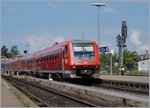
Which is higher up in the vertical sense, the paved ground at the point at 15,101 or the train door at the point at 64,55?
the train door at the point at 64,55

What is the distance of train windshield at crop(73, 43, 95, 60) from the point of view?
2985cm

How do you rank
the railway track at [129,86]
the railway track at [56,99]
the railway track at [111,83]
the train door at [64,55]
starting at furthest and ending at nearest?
the train door at [64,55]
the railway track at [111,83]
the railway track at [129,86]
the railway track at [56,99]

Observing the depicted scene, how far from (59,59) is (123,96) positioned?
16.0m

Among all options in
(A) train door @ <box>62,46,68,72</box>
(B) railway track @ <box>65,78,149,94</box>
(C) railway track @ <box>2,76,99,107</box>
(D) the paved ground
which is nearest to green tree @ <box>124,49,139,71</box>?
(B) railway track @ <box>65,78,149,94</box>

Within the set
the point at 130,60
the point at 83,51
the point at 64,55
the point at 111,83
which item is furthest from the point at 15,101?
the point at 130,60

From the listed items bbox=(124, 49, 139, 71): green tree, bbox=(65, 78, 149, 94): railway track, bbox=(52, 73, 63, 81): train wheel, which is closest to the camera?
bbox=(65, 78, 149, 94): railway track

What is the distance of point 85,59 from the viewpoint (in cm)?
2973

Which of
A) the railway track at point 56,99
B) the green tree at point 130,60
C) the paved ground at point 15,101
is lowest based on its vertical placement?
the railway track at point 56,99

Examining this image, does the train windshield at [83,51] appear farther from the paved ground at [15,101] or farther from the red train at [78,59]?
the paved ground at [15,101]

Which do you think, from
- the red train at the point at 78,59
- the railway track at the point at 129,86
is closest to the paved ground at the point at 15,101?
the railway track at the point at 129,86

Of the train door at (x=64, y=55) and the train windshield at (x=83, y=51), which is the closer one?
the train windshield at (x=83, y=51)

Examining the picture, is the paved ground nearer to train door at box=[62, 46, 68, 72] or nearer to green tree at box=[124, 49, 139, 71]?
train door at box=[62, 46, 68, 72]

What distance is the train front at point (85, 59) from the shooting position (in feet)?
96.5

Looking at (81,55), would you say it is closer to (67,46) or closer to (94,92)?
(67,46)
